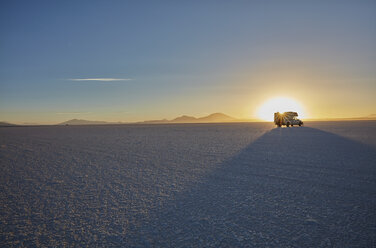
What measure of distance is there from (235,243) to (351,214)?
2345 mm

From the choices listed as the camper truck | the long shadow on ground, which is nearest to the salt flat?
the long shadow on ground

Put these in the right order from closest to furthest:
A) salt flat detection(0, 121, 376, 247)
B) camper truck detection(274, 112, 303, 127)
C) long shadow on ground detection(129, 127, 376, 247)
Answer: long shadow on ground detection(129, 127, 376, 247) → salt flat detection(0, 121, 376, 247) → camper truck detection(274, 112, 303, 127)

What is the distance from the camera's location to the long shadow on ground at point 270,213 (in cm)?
352

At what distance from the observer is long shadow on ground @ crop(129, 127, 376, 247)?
352 cm

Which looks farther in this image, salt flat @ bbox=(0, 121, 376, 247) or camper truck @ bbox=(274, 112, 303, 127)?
camper truck @ bbox=(274, 112, 303, 127)

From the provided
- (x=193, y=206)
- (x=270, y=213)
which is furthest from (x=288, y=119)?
(x=193, y=206)

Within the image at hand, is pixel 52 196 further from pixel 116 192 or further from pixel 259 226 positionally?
pixel 259 226

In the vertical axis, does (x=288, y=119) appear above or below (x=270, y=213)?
above

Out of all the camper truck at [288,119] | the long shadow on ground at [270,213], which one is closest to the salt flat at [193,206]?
the long shadow on ground at [270,213]

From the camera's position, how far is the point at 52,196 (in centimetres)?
575

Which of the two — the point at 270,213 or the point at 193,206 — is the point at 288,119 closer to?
the point at 270,213

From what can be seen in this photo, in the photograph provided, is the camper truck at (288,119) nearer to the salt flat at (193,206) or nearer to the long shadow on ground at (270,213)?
the salt flat at (193,206)

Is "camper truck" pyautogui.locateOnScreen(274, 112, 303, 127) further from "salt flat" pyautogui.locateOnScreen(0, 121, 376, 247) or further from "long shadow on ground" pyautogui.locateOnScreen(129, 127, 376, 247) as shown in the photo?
"long shadow on ground" pyautogui.locateOnScreen(129, 127, 376, 247)

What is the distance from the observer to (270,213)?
4.43 m
